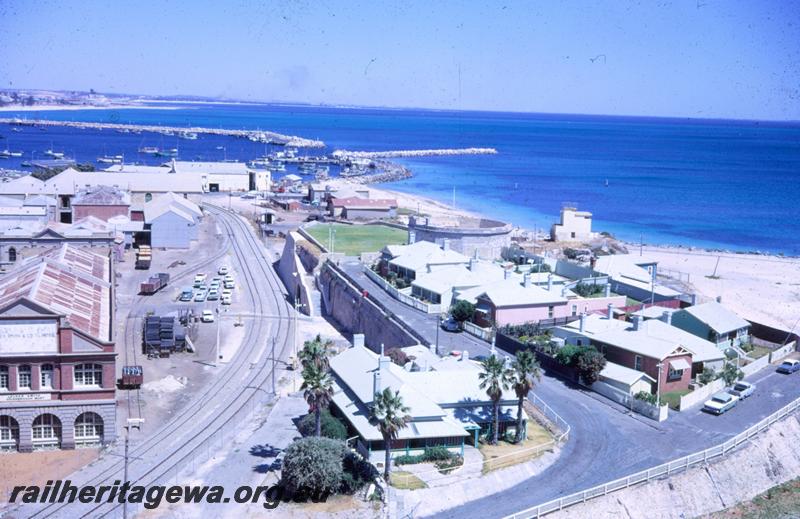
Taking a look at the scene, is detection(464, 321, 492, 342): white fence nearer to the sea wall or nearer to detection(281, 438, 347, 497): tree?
the sea wall

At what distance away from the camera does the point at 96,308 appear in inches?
1660

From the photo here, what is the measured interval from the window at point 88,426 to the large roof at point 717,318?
35070mm

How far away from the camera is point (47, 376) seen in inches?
1432

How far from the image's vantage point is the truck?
65.1 metres

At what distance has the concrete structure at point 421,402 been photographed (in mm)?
33688

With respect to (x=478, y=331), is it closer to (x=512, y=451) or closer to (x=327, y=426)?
(x=512, y=451)

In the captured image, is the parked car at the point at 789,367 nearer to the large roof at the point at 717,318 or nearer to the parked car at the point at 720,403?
the large roof at the point at 717,318

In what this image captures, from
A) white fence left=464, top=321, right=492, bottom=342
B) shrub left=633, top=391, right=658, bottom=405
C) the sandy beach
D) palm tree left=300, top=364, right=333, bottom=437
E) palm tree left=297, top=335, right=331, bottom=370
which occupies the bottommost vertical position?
the sandy beach

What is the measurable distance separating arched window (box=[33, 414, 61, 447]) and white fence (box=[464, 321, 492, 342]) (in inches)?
969

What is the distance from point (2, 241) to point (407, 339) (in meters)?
37.1

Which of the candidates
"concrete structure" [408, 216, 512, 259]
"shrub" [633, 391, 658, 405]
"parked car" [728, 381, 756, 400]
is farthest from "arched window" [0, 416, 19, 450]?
"concrete structure" [408, 216, 512, 259]

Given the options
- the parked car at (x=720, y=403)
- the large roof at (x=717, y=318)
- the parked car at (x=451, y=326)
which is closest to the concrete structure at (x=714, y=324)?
the large roof at (x=717, y=318)

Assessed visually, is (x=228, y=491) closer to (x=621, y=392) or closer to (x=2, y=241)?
(x=621, y=392)

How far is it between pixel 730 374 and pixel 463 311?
52.7 feet
